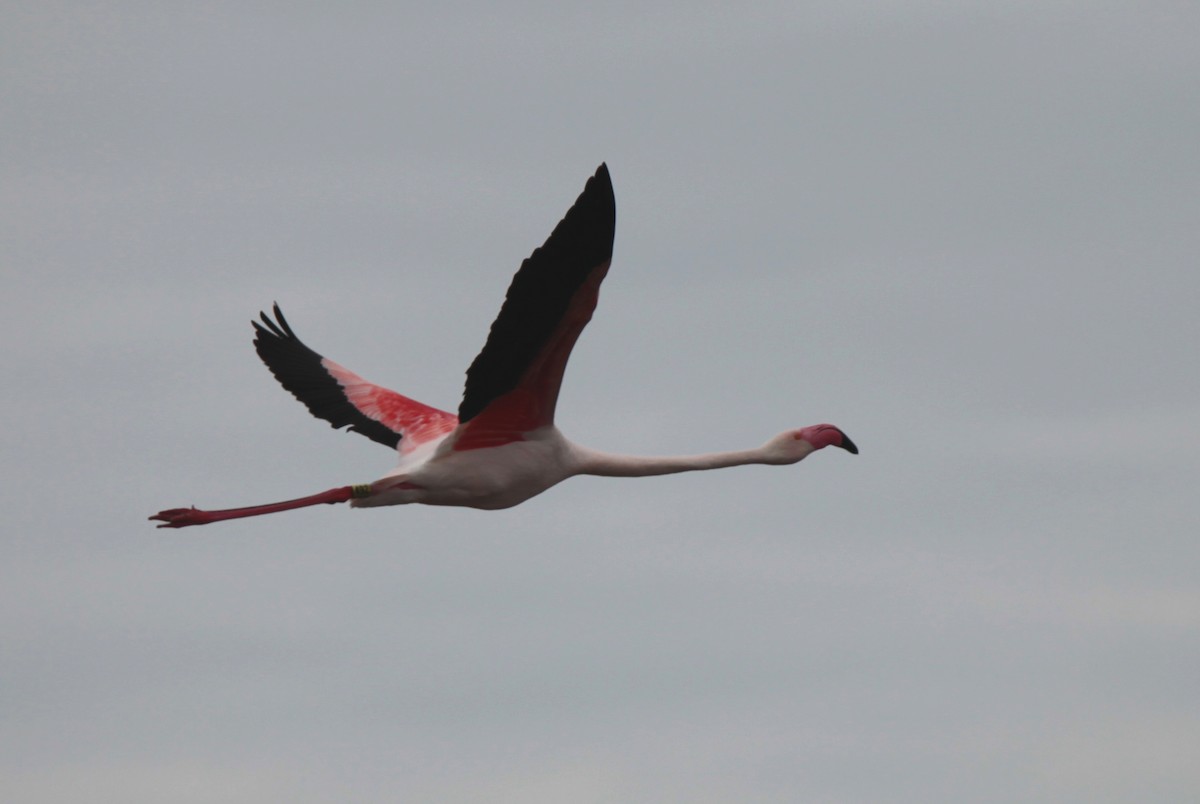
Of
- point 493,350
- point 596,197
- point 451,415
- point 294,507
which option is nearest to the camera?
point 596,197

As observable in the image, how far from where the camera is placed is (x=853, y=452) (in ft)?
71.6

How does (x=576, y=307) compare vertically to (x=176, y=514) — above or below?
above

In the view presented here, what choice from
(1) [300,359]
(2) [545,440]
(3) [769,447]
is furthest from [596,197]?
(1) [300,359]

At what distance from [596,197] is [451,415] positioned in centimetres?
622

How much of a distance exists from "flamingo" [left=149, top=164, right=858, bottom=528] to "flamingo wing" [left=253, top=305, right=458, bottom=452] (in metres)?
0.02

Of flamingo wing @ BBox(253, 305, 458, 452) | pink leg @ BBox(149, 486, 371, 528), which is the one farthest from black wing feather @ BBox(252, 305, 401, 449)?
pink leg @ BBox(149, 486, 371, 528)

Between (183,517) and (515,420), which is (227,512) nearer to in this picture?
(183,517)

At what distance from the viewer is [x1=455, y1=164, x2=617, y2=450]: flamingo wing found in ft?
55.7

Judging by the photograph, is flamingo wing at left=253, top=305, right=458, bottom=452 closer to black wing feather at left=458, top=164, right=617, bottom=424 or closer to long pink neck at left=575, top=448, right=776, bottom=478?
long pink neck at left=575, top=448, right=776, bottom=478

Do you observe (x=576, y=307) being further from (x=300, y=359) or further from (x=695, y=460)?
(x=300, y=359)

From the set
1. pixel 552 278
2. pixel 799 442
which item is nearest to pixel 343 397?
pixel 799 442

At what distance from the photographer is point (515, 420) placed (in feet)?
65.0

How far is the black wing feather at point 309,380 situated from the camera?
A: 23.0 meters

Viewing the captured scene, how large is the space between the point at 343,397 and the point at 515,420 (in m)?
4.64
